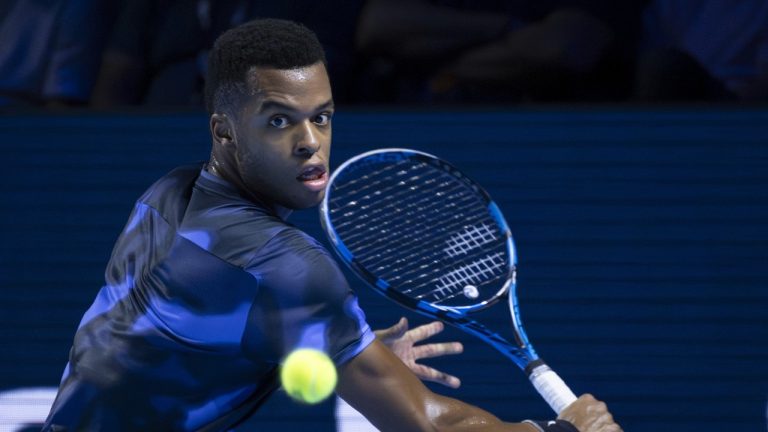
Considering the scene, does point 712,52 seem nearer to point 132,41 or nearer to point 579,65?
point 579,65

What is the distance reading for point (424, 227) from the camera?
10.5 feet

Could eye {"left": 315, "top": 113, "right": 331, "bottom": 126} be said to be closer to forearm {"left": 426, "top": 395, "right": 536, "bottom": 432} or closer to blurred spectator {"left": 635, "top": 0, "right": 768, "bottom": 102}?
forearm {"left": 426, "top": 395, "right": 536, "bottom": 432}

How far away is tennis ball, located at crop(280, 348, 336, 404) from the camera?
2.00 metres

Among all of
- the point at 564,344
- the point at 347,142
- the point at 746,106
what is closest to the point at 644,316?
the point at 564,344

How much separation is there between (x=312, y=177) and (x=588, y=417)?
2.28 ft

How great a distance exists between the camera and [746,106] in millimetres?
3512

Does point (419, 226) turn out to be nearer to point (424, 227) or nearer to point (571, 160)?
point (424, 227)

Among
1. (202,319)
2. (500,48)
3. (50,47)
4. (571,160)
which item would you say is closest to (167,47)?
(50,47)

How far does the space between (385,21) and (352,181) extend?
2.07 feet

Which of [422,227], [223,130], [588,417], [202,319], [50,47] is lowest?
[422,227]

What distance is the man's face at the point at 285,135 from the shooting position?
2.10 meters

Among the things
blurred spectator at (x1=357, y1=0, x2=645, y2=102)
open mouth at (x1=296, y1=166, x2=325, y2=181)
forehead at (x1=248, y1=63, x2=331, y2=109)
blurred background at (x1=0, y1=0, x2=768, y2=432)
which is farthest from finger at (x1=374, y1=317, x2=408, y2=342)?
blurred spectator at (x1=357, y1=0, x2=645, y2=102)

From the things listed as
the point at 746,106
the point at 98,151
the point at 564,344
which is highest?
the point at 746,106

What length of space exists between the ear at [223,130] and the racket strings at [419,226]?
856mm
